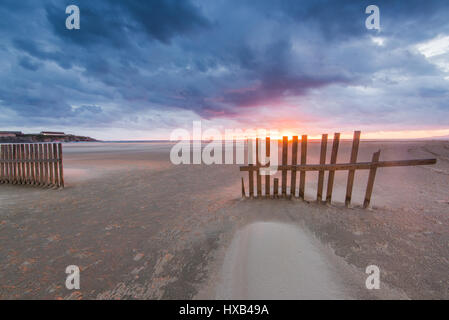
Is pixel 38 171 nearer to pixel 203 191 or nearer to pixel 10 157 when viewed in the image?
pixel 10 157

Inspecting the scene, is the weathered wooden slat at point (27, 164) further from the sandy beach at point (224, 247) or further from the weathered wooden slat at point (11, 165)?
the sandy beach at point (224, 247)

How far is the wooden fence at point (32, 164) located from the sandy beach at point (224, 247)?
210 cm

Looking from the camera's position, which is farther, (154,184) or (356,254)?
(154,184)

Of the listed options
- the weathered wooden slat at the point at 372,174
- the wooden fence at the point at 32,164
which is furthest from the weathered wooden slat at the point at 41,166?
the weathered wooden slat at the point at 372,174

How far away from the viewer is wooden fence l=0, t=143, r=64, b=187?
339 inches

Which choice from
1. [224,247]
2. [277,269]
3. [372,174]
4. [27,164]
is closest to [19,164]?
[27,164]

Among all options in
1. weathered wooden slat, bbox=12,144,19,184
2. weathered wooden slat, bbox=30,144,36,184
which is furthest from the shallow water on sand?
weathered wooden slat, bbox=12,144,19,184

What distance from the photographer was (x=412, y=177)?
9.77 m

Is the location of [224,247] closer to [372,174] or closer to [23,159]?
[372,174]

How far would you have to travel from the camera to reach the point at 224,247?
→ 3750 millimetres

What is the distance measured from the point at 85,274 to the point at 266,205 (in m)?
4.55

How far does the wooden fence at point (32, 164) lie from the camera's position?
8.61 m

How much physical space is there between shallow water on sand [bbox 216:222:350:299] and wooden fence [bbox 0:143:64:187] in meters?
9.53
